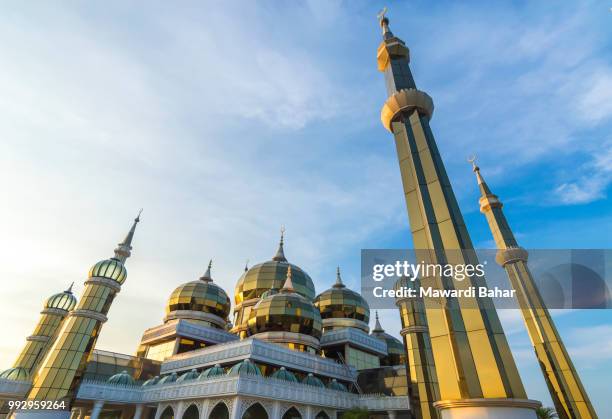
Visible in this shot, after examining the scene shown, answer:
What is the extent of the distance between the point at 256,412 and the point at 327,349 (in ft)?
50.1

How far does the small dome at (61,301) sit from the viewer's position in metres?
37.6

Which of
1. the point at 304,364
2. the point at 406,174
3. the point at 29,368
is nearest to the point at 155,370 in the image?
the point at 29,368

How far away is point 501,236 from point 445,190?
26.8 metres

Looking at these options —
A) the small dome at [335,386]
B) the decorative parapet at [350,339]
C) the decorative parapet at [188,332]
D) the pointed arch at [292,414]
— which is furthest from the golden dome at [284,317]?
the pointed arch at [292,414]

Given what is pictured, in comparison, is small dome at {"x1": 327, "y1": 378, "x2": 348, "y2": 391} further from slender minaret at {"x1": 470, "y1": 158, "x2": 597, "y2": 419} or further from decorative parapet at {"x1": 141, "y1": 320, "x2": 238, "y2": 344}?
slender minaret at {"x1": 470, "y1": 158, "x2": 597, "y2": 419}

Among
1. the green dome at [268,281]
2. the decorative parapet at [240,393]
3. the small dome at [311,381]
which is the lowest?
the decorative parapet at [240,393]

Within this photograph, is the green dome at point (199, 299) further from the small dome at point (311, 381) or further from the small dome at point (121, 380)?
the small dome at point (311, 381)

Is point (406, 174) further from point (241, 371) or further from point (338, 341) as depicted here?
point (338, 341)

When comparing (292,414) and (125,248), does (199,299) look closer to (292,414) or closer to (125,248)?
(125,248)

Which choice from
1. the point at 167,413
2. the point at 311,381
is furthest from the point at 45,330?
the point at 311,381

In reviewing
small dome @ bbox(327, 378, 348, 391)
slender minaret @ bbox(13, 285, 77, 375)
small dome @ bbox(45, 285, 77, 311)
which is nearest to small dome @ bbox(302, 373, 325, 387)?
small dome @ bbox(327, 378, 348, 391)

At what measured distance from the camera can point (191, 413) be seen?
24.7m

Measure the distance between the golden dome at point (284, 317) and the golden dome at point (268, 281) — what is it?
8151 millimetres

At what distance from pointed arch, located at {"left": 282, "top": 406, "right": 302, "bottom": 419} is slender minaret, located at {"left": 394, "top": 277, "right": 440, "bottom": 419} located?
8864 mm
